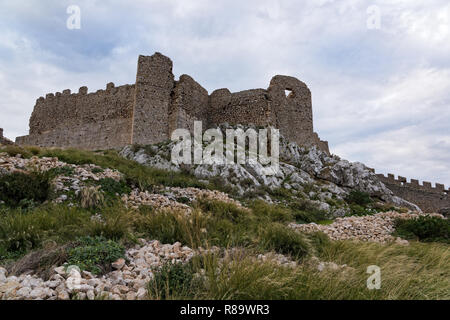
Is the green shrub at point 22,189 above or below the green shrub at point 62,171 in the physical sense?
below

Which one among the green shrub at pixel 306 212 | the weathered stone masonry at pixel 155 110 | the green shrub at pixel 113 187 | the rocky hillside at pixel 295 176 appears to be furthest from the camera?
the weathered stone masonry at pixel 155 110

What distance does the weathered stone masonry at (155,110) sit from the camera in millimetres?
19625

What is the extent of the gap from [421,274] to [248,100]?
1885 centimetres

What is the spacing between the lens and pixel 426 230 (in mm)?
8641

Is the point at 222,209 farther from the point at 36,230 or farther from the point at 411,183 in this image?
the point at 411,183

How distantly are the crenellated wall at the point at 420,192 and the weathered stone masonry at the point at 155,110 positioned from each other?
9.97 m

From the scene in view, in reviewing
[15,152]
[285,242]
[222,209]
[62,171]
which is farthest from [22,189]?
[285,242]

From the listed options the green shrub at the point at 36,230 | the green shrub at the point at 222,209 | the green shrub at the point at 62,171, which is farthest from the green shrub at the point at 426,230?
the green shrub at the point at 62,171

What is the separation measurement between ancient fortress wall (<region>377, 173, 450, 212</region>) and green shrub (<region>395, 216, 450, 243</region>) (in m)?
20.3

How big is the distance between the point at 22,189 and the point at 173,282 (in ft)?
19.5

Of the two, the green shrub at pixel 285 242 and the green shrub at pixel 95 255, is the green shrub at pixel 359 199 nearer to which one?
the green shrub at pixel 285 242

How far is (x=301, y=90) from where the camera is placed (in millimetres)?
23531

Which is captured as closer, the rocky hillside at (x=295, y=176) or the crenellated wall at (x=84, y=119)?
the rocky hillside at (x=295, y=176)
